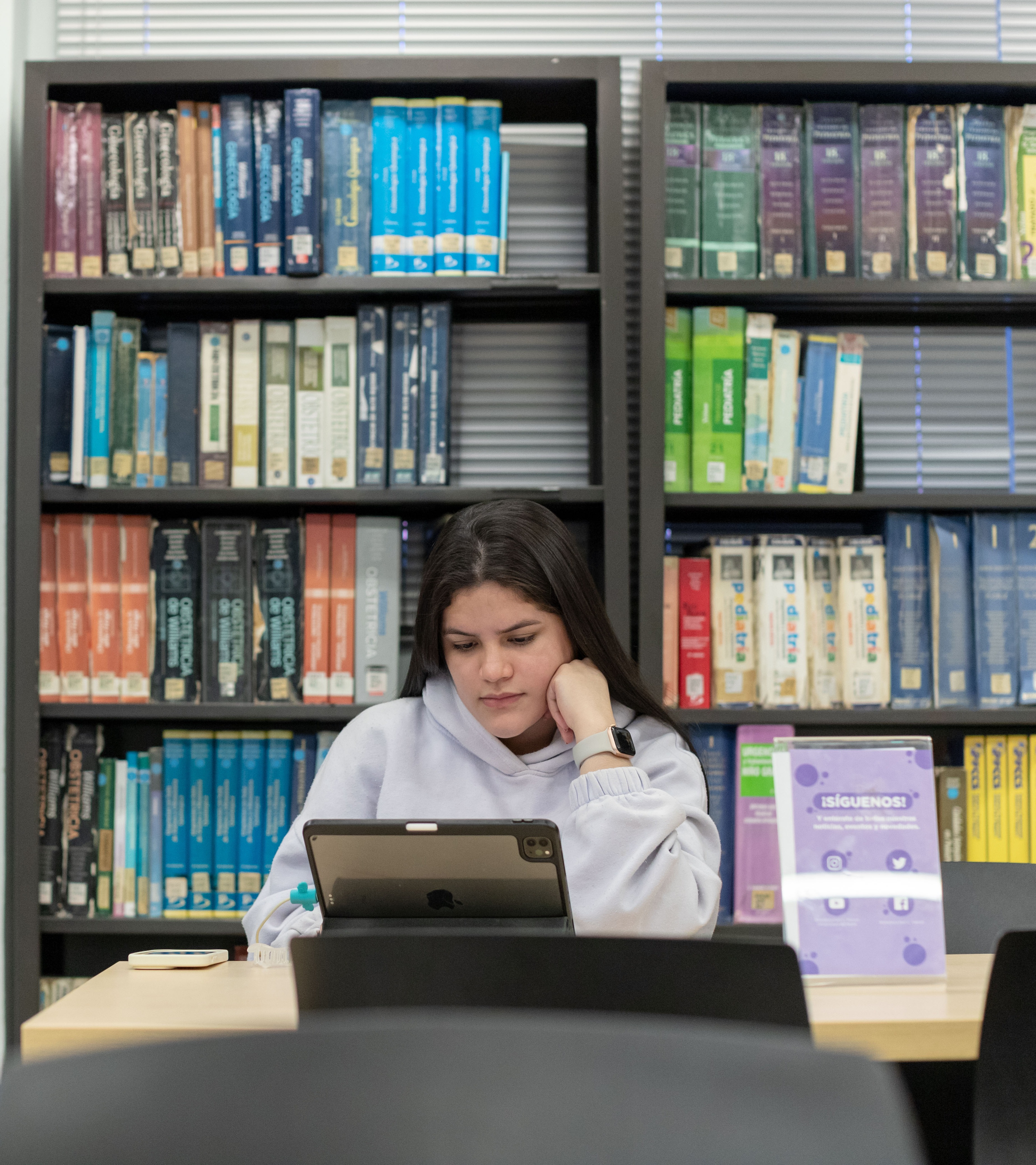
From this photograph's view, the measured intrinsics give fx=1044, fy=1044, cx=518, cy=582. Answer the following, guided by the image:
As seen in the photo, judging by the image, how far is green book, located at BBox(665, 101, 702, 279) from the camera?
2.06 meters

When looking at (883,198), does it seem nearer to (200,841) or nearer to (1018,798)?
(1018,798)

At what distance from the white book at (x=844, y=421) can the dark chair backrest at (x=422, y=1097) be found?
1861 millimetres

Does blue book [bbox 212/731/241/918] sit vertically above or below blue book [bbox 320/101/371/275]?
below

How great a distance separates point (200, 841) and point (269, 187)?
Answer: 128cm

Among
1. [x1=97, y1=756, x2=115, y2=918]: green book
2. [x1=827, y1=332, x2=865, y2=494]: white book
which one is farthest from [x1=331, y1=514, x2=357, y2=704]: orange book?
[x1=827, y1=332, x2=865, y2=494]: white book

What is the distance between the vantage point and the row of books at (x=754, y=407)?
205 centimetres

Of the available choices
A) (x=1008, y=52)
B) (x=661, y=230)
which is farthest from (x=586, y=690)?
(x=1008, y=52)

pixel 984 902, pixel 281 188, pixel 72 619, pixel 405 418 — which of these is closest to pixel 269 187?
pixel 281 188

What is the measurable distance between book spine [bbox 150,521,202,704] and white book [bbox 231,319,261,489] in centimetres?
19

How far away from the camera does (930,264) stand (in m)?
2.06

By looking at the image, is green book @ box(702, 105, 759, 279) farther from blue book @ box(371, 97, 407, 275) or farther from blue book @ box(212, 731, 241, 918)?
blue book @ box(212, 731, 241, 918)

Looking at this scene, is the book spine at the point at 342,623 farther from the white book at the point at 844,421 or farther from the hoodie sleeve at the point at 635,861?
the white book at the point at 844,421

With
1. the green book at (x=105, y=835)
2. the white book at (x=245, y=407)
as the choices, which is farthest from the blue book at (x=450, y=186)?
the green book at (x=105, y=835)

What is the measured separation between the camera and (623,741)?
147 cm
